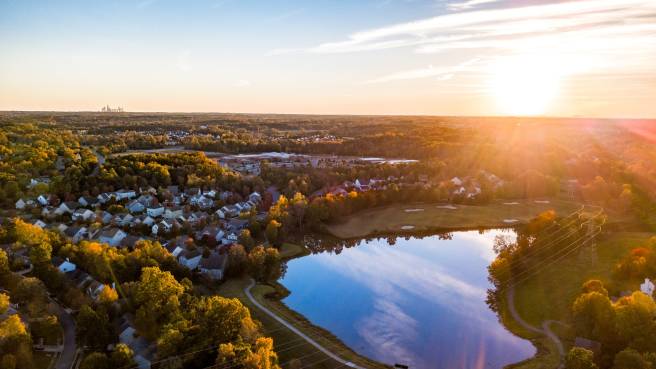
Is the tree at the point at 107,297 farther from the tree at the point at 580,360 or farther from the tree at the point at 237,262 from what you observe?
→ the tree at the point at 580,360

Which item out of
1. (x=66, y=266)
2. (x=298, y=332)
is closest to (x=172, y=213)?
(x=66, y=266)

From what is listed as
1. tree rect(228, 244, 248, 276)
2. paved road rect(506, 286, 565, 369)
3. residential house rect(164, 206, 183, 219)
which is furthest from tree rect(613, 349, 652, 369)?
residential house rect(164, 206, 183, 219)

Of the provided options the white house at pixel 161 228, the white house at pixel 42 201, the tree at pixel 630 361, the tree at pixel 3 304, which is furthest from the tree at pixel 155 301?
the white house at pixel 42 201

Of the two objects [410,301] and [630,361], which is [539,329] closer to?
[630,361]

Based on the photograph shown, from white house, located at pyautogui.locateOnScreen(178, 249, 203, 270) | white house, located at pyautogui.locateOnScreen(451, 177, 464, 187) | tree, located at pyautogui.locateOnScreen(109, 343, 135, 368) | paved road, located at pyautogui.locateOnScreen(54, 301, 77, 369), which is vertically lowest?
paved road, located at pyautogui.locateOnScreen(54, 301, 77, 369)

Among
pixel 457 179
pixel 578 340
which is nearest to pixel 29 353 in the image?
pixel 578 340

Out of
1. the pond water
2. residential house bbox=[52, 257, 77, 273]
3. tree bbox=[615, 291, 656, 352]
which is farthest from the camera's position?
residential house bbox=[52, 257, 77, 273]

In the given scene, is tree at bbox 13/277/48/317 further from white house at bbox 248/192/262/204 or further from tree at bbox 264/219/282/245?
white house at bbox 248/192/262/204

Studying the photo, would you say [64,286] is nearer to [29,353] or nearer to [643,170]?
[29,353]
